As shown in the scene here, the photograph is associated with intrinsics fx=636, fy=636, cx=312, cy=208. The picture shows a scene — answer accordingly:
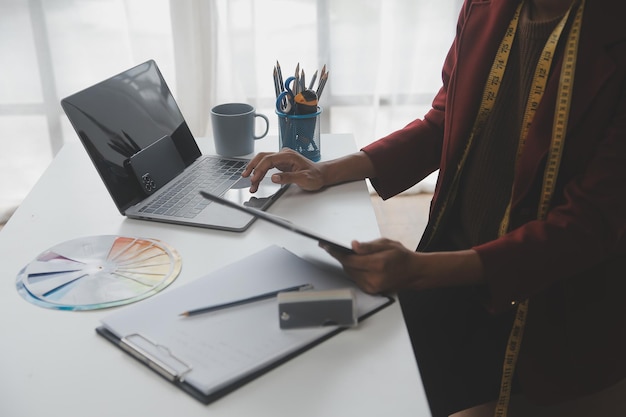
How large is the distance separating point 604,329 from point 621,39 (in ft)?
1.51

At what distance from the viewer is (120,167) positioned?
45.7 inches

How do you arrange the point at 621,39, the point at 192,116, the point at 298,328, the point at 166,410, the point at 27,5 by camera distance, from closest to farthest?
the point at 166,410 < the point at 298,328 < the point at 621,39 < the point at 27,5 < the point at 192,116

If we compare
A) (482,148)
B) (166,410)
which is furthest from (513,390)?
(166,410)

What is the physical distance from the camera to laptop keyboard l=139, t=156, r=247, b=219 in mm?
1149

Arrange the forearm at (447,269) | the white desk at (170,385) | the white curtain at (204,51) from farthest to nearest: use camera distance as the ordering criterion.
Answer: the white curtain at (204,51)
the forearm at (447,269)
the white desk at (170,385)

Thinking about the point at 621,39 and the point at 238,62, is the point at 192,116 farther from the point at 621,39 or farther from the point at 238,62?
the point at 621,39

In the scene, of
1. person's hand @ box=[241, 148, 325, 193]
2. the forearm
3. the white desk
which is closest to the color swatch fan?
the white desk

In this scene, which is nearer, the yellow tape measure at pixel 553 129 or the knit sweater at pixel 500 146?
the yellow tape measure at pixel 553 129

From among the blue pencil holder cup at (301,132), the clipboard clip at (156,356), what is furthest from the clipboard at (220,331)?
the blue pencil holder cup at (301,132)

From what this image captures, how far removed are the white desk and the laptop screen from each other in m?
0.12

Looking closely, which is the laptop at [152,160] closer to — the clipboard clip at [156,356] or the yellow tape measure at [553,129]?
the clipboard clip at [156,356]

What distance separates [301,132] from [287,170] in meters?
0.14

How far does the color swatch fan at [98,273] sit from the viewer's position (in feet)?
2.96

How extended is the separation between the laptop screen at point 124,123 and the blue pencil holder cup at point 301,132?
0.67 feet
